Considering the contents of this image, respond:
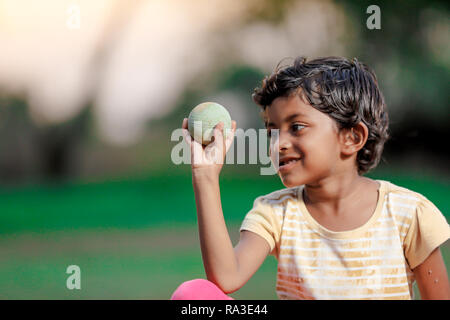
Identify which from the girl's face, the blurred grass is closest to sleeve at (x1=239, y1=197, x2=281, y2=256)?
the girl's face

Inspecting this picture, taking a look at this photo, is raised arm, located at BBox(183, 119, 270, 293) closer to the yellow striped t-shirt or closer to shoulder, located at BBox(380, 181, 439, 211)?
the yellow striped t-shirt

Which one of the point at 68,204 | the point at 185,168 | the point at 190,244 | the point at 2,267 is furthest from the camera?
the point at 185,168

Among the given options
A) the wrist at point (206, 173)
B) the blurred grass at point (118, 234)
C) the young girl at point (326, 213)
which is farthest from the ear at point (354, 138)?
the blurred grass at point (118, 234)

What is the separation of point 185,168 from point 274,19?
1969mm

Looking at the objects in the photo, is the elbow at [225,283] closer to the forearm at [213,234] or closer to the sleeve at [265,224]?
the forearm at [213,234]

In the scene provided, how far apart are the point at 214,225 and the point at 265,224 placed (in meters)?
0.22

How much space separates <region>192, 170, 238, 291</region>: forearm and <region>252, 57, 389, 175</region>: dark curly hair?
333 millimetres

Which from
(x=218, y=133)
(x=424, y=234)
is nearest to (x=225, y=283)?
(x=218, y=133)

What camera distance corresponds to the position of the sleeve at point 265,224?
147 centimetres

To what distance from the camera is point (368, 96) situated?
1539 mm
